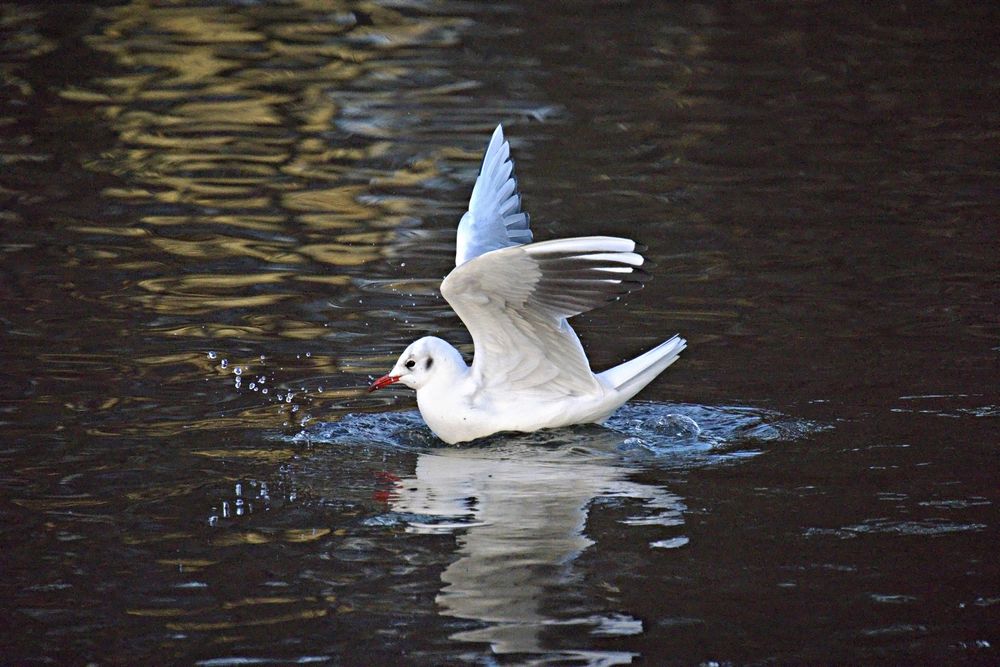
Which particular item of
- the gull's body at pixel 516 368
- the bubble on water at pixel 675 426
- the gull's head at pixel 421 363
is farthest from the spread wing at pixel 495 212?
the bubble on water at pixel 675 426

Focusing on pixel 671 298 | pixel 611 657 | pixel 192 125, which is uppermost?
pixel 192 125

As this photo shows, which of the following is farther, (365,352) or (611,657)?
(365,352)

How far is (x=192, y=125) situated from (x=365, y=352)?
6735 mm

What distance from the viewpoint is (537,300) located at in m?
7.27

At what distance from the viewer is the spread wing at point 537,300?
6957 mm

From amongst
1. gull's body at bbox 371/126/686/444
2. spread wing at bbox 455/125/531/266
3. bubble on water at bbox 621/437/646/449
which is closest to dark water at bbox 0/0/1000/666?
bubble on water at bbox 621/437/646/449

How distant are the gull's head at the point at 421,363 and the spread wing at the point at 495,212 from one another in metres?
0.60

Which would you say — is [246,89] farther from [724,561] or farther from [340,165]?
[724,561]

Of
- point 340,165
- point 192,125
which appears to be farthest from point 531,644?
point 192,125

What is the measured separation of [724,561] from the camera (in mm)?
5949

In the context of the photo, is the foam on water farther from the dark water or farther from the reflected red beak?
the reflected red beak

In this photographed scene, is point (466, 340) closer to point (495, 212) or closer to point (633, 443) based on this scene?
point (495, 212)

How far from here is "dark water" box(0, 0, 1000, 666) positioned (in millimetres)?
5582

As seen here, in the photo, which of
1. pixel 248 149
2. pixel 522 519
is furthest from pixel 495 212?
pixel 248 149
